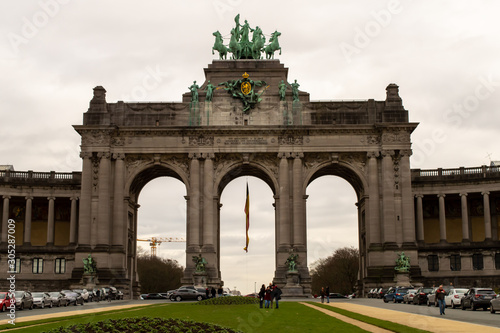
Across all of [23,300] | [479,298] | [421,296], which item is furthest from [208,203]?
[479,298]

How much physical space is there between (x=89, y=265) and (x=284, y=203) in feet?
81.7

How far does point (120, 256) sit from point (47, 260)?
615 inches

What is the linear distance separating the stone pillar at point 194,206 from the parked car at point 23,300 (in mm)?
30345

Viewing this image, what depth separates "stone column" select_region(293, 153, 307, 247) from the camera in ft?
288

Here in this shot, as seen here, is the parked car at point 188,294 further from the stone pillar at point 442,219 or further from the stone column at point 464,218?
the stone column at point 464,218

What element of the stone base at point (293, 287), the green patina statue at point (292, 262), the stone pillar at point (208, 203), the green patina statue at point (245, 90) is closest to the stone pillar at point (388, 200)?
the green patina statue at point (292, 262)

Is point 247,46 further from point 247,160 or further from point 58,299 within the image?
point 58,299

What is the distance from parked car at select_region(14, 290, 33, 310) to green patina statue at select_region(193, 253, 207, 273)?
27.1 m

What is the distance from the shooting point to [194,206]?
8850 centimetres

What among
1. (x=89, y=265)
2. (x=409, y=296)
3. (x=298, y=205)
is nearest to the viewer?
(x=409, y=296)

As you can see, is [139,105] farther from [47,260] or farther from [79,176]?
[47,260]

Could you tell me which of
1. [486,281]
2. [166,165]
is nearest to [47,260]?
[166,165]

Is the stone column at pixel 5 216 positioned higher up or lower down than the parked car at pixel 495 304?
higher up

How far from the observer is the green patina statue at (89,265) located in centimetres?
8495
